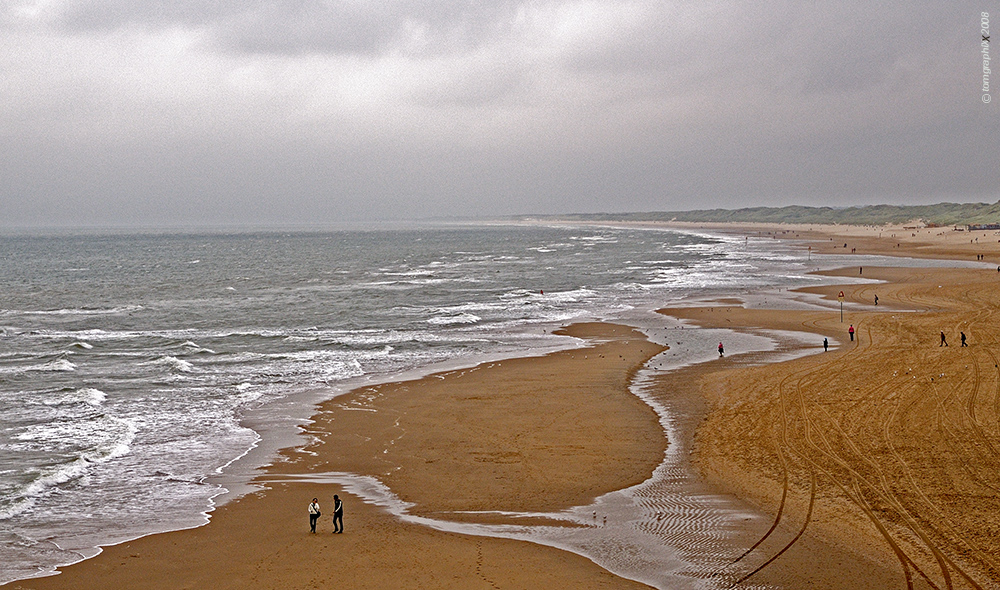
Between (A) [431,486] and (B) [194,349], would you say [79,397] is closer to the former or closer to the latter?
(B) [194,349]

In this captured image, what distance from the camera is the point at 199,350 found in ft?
130

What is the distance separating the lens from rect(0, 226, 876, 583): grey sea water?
19016 millimetres

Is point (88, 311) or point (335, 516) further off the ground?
point (88, 311)

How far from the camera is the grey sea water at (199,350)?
1902 cm

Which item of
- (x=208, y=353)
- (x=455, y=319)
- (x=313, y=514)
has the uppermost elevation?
(x=455, y=319)

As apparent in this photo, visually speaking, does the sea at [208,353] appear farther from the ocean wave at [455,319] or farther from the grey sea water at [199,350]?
the ocean wave at [455,319]

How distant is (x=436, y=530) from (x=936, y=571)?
9.94 m

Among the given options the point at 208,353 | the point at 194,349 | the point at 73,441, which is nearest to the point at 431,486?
the point at 73,441

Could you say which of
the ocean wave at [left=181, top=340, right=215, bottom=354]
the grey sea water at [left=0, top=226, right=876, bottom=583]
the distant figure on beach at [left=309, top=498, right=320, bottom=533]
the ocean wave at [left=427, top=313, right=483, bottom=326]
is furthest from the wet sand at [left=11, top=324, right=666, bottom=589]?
the ocean wave at [left=427, top=313, right=483, bottom=326]

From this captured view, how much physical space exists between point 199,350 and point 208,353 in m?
0.91

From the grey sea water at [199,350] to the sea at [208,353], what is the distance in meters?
0.10

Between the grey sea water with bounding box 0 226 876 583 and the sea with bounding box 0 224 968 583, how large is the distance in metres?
0.10

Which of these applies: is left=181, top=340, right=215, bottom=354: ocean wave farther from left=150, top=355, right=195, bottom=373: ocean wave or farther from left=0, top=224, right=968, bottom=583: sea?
left=150, top=355, right=195, bottom=373: ocean wave

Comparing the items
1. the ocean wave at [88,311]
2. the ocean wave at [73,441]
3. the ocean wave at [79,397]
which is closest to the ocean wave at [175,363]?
the ocean wave at [79,397]
